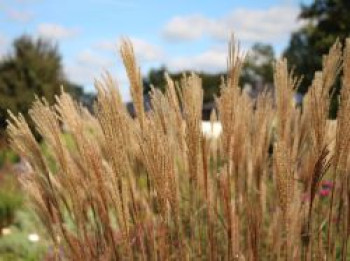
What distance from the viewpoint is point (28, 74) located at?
723 inches

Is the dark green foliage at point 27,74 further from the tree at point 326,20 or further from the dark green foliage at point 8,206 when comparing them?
the tree at point 326,20

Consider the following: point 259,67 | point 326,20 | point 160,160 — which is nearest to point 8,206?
point 160,160

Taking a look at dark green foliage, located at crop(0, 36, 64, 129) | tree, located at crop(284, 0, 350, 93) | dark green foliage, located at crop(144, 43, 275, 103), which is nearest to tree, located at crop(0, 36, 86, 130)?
dark green foliage, located at crop(0, 36, 64, 129)

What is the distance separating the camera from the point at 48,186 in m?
2.03

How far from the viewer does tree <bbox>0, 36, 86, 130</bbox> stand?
17781 mm

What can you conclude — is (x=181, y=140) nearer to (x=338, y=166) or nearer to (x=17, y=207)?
(x=338, y=166)

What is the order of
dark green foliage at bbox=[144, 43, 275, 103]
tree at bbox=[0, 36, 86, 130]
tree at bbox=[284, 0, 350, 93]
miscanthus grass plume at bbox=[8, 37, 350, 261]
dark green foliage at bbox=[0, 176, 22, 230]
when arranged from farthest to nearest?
dark green foliage at bbox=[144, 43, 275, 103] < tree at bbox=[284, 0, 350, 93] < tree at bbox=[0, 36, 86, 130] < dark green foliage at bbox=[0, 176, 22, 230] < miscanthus grass plume at bbox=[8, 37, 350, 261]

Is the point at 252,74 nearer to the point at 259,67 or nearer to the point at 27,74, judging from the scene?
the point at 259,67

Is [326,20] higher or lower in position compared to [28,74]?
higher

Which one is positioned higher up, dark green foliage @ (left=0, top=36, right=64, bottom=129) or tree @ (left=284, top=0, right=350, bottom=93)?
tree @ (left=284, top=0, right=350, bottom=93)

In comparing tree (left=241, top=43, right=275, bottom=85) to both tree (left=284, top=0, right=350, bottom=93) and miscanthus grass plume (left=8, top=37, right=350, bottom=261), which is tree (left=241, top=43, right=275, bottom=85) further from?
miscanthus grass plume (left=8, top=37, right=350, bottom=261)

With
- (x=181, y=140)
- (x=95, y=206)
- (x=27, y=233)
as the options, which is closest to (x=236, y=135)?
(x=181, y=140)

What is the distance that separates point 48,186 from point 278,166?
0.79 metres

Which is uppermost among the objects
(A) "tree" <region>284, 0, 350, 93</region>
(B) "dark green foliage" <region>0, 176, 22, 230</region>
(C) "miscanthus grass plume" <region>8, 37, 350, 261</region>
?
(A) "tree" <region>284, 0, 350, 93</region>
